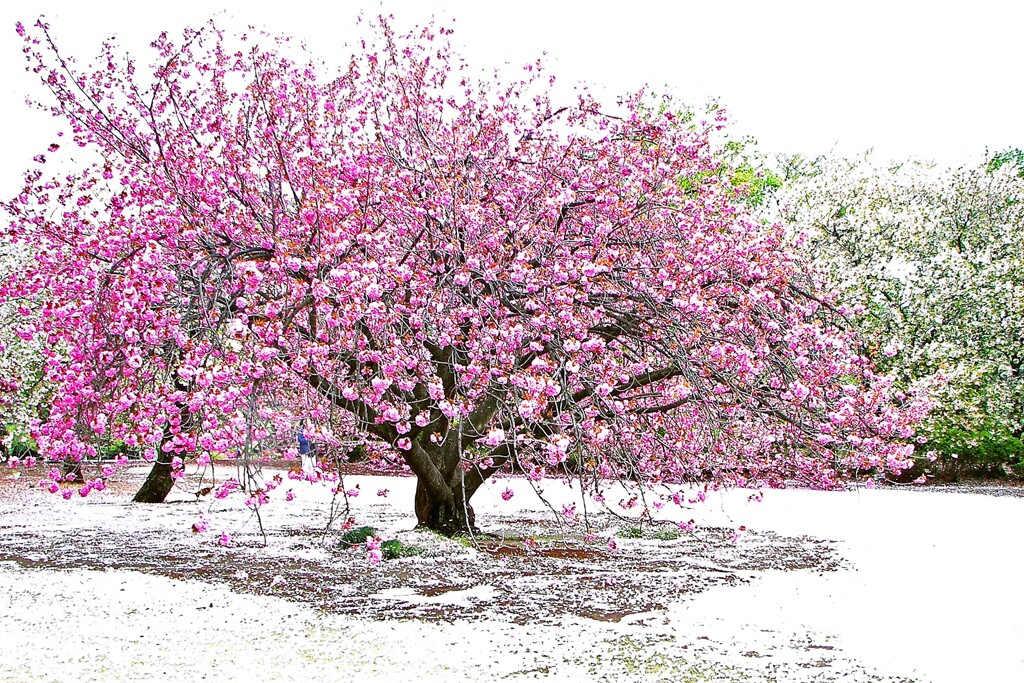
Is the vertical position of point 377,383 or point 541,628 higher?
point 377,383

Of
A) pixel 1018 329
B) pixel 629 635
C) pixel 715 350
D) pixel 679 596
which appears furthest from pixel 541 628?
pixel 1018 329

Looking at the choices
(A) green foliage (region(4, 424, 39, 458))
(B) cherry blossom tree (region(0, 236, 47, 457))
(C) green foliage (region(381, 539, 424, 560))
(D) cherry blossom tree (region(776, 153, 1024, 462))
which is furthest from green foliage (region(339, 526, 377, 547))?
(D) cherry blossom tree (region(776, 153, 1024, 462))

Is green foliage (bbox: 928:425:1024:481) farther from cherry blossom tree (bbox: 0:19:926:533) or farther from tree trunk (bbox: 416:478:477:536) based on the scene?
tree trunk (bbox: 416:478:477:536)

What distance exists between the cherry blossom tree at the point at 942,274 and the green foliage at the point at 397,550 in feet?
38.0

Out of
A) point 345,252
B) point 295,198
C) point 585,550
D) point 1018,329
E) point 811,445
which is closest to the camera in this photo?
point 345,252

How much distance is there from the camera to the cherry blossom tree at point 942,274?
1891cm

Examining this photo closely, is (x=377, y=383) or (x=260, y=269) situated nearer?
(x=377, y=383)

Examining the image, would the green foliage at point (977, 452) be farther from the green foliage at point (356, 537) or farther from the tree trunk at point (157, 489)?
the tree trunk at point (157, 489)

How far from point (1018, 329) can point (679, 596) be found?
44.9ft

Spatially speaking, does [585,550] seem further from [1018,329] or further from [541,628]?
[1018,329]

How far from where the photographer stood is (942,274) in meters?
19.4

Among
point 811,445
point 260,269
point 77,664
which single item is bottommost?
point 77,664

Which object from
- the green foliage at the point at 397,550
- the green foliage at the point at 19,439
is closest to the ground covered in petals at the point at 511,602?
the green foliage at the point at 397,550

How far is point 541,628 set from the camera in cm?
703
